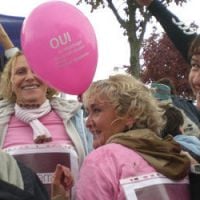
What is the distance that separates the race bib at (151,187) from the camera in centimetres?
242

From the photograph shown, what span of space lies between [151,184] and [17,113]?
49.6 inches

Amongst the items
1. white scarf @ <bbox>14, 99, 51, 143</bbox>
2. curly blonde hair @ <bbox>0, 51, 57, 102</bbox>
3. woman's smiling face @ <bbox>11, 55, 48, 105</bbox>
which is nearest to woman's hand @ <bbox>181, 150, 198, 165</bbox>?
white scarf @ <bbox>14, 99, 51, 143</bbox>

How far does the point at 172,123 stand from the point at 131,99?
581mm

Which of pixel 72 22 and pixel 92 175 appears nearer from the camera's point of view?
pixel 92 175

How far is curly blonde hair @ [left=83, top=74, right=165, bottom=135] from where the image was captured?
2740 millimetres

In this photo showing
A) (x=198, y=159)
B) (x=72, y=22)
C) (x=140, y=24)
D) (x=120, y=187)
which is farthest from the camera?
(x=140, y=24)

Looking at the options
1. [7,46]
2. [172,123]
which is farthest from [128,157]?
[7,46]

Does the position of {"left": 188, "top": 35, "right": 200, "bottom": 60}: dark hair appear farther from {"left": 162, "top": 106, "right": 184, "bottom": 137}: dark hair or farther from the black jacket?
the black jacket

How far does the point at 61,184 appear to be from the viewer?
2.70 m

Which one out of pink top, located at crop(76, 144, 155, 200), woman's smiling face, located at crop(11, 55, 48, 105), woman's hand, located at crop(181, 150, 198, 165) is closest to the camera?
pink top, located at crop(76, 144, 155, 200)

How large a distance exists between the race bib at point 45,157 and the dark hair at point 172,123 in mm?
554

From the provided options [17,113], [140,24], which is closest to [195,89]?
[17,113]

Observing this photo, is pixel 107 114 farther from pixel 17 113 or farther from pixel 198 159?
pixel 17 113

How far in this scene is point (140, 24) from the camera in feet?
53.1
